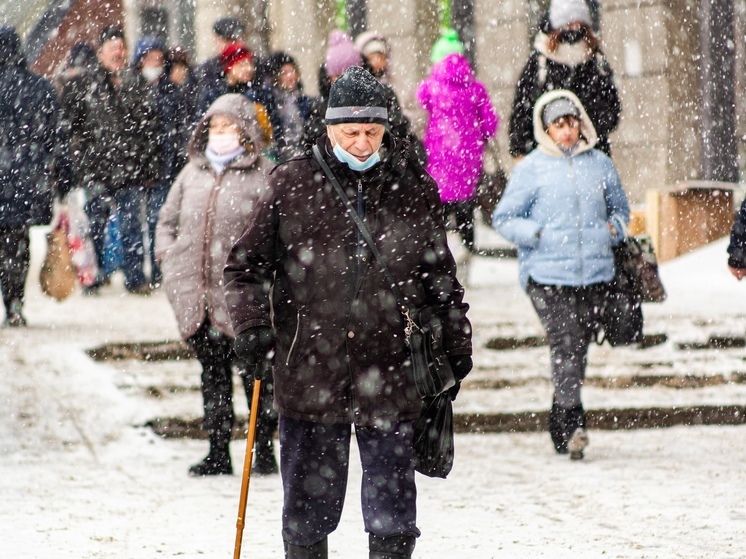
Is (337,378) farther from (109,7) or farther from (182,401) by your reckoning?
(109,7)

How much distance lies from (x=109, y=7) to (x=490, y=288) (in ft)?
72.2

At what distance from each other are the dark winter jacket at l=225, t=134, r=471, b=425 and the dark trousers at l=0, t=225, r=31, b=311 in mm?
6708

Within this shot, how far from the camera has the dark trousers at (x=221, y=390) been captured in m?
6.84

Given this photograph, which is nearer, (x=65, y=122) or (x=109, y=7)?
(x=65, y=122)

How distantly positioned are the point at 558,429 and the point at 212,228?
2.04m

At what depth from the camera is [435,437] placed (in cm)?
462

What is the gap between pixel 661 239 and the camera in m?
13.7

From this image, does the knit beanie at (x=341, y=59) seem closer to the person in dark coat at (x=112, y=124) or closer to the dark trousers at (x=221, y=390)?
the person in dark coat at (x=112, y=124)

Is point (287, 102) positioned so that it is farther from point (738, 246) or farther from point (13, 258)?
point (738, 246)

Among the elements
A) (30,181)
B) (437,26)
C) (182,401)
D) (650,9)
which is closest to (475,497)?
(182,401)

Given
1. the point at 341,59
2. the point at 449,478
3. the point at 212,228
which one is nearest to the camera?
the point at 212,228

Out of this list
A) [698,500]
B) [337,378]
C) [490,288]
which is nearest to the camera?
[337,378]

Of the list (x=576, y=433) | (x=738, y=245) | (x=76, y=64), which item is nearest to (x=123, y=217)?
(x=76, y=64)

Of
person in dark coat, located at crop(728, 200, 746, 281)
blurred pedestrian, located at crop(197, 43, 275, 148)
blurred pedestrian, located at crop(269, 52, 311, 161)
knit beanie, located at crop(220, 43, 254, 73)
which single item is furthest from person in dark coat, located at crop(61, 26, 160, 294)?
person in dark coat, located at crop(728, 200, 746, 281)
